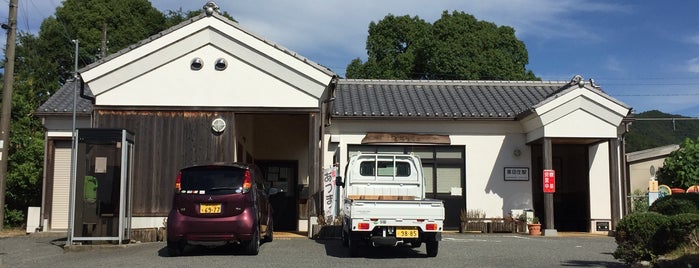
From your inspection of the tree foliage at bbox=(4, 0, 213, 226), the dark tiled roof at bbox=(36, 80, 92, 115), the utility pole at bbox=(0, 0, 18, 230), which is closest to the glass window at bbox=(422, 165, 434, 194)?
the dark tiled roof at bbox=(36, 80, 92, 115)

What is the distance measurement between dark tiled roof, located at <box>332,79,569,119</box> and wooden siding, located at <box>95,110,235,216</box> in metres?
3.84

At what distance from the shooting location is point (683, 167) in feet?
78.3

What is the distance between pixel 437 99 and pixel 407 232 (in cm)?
954

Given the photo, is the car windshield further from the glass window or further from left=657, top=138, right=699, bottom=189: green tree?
left=657, top=138, right=699, bottom=189: green tree

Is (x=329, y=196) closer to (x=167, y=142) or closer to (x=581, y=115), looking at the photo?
(x=167, y=142)

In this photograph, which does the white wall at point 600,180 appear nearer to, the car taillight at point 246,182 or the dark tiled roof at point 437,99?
the dark tiled roof at point 437,99

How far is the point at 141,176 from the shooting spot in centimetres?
1434

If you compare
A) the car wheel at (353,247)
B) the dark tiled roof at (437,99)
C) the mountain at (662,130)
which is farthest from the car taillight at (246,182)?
the mountain at (662,130)

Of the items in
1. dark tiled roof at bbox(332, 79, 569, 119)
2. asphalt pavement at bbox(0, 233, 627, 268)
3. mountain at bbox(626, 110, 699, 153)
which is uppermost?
mountain at bbox(626, 110, 699, 153)

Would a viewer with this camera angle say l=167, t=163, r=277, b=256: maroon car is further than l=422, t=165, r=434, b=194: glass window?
No

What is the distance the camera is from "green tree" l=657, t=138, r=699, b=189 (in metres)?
23.5

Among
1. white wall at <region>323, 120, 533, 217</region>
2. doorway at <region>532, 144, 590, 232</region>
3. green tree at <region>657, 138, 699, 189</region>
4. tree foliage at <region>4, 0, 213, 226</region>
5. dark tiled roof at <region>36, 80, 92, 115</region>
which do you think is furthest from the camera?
tree foliage at <region>4, 0, 213, 226</region>

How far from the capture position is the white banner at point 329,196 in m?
14.2

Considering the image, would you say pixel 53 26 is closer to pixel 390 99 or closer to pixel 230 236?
pixel 390 99
